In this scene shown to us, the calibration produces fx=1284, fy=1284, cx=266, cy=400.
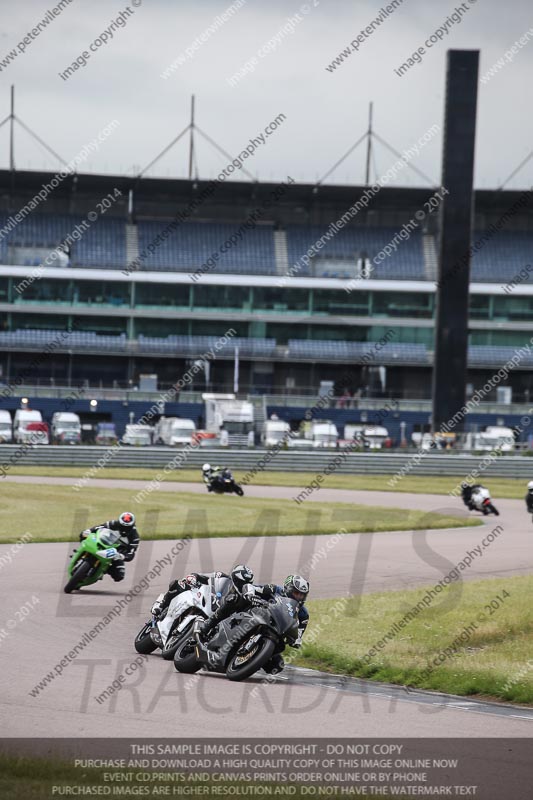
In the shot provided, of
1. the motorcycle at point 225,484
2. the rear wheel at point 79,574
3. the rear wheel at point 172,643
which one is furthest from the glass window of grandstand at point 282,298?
the rear wheel at point 172,643

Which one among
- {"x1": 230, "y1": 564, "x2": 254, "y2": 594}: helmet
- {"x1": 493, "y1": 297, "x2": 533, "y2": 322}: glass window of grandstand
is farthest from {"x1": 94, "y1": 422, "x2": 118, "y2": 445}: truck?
{"x1": 230, "y1": 564, "x2": 254, "y2": 594}: helmet

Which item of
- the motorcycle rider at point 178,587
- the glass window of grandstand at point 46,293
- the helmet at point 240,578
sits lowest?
the motorcycle rider at point 178,587

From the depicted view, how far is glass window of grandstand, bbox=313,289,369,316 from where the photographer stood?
87562 mm

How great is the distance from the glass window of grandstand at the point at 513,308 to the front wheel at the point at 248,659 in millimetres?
78687

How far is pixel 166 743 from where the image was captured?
9.06 meters

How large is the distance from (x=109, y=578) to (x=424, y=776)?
1232 centimetres

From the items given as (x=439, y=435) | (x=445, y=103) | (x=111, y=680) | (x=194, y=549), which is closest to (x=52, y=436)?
(x=439, y=435)

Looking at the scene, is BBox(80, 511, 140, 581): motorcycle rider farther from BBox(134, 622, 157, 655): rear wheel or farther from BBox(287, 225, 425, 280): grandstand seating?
BBox(287, 225, 425, 280): grandstand seating

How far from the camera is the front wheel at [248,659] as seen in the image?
455 inches

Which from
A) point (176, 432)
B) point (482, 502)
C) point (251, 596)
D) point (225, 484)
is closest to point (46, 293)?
point (176, 432)

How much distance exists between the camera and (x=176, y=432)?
67.6 m

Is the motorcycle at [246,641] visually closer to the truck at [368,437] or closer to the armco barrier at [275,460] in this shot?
the armco barrier at [275,460]

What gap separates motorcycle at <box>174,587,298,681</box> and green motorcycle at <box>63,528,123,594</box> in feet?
19.4

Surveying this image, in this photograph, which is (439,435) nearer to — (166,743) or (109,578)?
(109,578)
